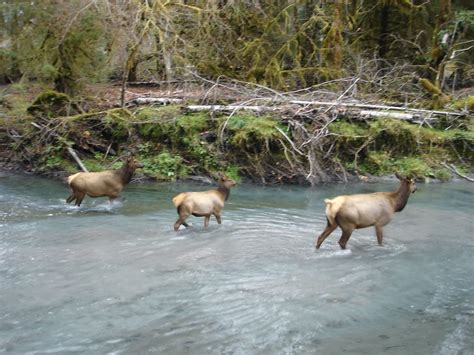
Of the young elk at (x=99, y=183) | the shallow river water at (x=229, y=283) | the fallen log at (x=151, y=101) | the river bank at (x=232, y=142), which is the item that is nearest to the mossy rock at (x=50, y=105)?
the river bank at (x=232, y=142)

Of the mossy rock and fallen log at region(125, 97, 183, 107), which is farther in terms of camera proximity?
fallen log at region(125, 97, 183, 107)

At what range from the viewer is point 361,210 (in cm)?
936

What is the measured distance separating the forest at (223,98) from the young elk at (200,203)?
4504 millimetres

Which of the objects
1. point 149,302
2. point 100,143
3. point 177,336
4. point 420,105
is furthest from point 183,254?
point 420,105

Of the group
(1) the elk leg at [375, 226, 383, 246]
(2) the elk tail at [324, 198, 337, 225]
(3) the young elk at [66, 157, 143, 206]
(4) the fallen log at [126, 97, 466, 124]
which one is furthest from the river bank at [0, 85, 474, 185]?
(2) the elk tail at [324, 198, 337, 225]

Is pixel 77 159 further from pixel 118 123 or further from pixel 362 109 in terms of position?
pixel 362 109

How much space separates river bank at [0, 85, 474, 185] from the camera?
1584 cm

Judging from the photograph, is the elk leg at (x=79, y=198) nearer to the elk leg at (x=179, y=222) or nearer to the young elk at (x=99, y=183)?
the young elk at (x=99, y=183)

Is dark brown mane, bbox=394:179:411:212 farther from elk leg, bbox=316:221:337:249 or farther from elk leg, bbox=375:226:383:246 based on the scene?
elk leg, bbox=316:221:337:249

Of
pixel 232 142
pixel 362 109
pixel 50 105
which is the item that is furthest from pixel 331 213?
pixel 50 105

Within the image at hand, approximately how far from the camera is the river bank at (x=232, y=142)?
1584 cm

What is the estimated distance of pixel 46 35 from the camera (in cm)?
1697

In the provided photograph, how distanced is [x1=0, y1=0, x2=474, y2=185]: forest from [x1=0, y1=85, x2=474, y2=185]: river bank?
4cm

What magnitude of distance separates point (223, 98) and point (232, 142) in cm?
226
